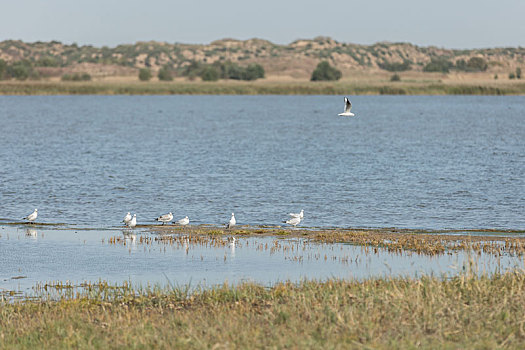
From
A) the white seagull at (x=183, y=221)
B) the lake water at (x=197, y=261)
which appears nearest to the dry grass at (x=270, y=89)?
the white seagull at (x=183, y=221)

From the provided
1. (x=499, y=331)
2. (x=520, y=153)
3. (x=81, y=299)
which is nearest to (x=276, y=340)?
(x=499, y=331)

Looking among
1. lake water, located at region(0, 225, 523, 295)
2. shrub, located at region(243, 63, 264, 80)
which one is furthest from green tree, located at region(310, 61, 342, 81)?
lake water, located at region(0, 225, 523, 295)

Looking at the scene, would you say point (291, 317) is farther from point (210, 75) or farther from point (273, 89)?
point (210, 75)

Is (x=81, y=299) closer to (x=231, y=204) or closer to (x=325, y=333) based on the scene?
(x=325, y=333)

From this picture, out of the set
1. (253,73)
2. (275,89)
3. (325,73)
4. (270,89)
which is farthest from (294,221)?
(253,73)

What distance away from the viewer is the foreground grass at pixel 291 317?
11672 millimetres

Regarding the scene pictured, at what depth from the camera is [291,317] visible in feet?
41.8

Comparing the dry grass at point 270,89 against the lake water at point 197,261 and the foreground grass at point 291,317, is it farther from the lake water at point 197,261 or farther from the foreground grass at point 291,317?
the foreground grass at point 291,317

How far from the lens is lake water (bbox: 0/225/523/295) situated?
18000mm

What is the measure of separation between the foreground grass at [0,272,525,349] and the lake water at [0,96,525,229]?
457 inches

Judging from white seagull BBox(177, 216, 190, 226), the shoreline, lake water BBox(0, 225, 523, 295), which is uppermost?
lake water BBox(0, 225, 523, 295)

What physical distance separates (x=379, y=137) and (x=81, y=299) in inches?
2197

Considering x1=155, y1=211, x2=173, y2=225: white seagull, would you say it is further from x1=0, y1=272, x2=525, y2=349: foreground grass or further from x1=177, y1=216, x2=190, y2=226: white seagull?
x1=0, y1=272, x2=525, y2=349: foreground grass

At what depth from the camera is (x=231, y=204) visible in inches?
1230
